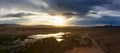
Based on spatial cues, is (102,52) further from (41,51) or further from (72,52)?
(41,51)

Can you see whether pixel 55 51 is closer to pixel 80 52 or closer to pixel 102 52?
pixel 80 52

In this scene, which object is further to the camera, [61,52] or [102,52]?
[61,52]

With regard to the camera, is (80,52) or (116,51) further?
(80,52)

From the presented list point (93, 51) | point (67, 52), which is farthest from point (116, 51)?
point (67, 52)

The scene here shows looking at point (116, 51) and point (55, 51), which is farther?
point (55, 51)

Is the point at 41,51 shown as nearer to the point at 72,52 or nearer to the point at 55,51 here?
the point at 55,51

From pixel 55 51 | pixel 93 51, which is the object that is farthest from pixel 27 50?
pixel 93 51

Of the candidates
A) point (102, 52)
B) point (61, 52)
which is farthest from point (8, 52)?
point (102, 52)
